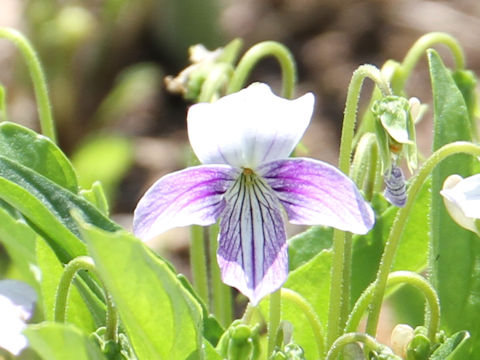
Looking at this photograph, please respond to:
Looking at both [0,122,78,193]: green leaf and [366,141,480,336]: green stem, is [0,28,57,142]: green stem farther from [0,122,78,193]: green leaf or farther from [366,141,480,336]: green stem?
[366,141,480,336]: green stem

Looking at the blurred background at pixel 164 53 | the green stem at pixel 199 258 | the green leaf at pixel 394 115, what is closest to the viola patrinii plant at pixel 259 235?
the green leaf at pixel 394 115

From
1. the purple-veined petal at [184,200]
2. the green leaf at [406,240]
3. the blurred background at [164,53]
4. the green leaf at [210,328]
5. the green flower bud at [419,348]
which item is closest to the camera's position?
the purple-veined petal at [184,200]

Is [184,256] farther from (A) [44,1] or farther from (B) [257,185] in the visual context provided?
(B) [257,185]

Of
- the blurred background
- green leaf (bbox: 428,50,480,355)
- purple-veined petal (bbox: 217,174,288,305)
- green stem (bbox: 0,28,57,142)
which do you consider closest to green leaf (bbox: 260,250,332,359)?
green leaf (bbox: 428,50,480,355)

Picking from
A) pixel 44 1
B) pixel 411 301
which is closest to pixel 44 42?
pixel 44 1

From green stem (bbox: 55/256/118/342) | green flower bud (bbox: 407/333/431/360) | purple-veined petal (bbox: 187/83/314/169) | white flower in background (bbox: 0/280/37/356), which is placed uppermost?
purple-veined petal (bbox: 187/83/314/169)

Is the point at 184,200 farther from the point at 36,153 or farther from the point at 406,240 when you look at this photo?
the point at 406,240

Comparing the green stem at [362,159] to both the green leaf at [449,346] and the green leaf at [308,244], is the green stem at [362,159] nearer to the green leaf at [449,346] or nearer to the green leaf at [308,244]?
the green leaf at [308,244]
